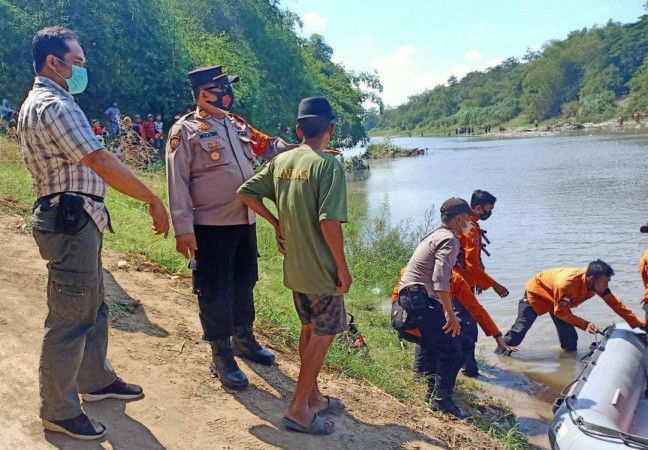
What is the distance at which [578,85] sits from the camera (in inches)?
2921

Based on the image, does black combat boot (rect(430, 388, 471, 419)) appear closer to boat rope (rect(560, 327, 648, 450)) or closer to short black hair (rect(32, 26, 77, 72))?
boat rope (rect(560, 327, 648, 450))

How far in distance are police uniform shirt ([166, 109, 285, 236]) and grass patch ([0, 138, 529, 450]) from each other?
1365 millimetres

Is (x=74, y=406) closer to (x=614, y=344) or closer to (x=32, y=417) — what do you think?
(x=32, y=417)

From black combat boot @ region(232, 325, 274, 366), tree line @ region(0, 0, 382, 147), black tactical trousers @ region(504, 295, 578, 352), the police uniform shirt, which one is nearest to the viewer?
the police uniform shirt

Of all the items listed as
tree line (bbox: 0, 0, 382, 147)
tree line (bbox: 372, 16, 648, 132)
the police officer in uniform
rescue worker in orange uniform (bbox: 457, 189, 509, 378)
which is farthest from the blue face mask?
tree line (bbox: 372, 16, 648, 132)

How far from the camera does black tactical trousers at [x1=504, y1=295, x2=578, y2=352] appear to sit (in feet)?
19.2

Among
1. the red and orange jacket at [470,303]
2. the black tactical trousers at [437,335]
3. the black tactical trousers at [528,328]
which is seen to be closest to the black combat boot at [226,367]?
the black tactical trousers at [437,335]

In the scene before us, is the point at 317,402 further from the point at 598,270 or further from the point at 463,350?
the point at 598,270

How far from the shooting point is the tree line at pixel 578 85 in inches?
2495

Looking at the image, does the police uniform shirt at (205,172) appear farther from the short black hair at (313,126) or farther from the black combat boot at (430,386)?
the black combat boot at (430,386)

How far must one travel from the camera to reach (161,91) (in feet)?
60.1

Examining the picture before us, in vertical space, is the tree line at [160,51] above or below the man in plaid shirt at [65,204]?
above

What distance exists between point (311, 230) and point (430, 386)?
6.96 ft

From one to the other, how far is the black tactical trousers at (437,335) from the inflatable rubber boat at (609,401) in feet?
2.34
